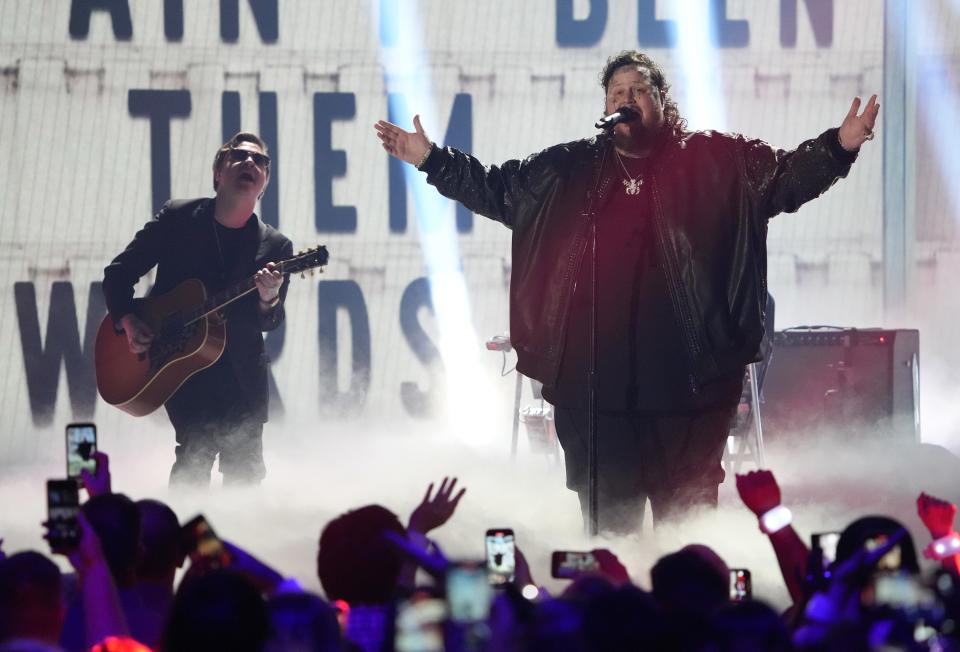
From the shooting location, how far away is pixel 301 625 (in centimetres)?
171

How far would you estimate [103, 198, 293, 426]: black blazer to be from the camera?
19.5ft

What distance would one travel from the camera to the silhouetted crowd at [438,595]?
174cm

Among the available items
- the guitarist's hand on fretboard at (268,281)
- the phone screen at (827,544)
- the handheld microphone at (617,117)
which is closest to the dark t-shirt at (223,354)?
the guitarist's hand on fretboard at (268,281)

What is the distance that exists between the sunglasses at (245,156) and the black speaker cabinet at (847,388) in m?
3.08

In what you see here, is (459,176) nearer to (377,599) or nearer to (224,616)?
(377,599)

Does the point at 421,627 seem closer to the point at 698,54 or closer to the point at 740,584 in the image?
the point at 740,584

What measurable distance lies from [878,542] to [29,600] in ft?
4.80

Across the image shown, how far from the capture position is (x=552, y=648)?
1.70m

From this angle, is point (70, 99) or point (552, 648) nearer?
→ point (552, 648)

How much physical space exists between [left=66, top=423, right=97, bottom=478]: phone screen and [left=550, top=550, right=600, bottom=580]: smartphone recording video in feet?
4.04

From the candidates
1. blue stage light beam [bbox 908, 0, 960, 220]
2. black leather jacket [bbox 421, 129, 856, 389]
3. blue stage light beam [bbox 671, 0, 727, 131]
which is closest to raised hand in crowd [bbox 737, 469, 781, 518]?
black leather jacket [bbox 421, 129, 856, 389]

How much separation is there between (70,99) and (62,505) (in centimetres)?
687

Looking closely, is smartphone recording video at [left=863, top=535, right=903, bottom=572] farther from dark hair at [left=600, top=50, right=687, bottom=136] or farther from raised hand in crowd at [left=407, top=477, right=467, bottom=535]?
dark hair at [left=600, top=50, right=687, bottom=136]

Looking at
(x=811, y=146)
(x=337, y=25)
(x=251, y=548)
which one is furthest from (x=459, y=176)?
(x=337, y=25)
